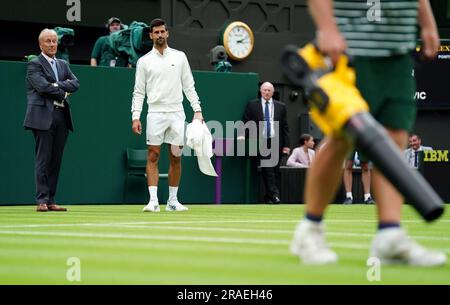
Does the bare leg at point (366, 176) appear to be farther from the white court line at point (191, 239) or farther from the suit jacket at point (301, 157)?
the white court line at point (191, 239)

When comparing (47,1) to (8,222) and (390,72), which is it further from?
(390,72)

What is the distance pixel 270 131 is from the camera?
2019 centimetres

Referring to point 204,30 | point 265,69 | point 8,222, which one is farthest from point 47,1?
point 8,222

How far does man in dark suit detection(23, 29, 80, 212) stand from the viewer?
46.0ft

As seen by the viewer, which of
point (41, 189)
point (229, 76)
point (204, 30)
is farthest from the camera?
point (204, 30)

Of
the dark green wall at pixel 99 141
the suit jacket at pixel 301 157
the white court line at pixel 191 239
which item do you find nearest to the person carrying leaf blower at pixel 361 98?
the white court line at pixel 191 239

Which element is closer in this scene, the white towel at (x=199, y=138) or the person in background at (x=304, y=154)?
the white towel at (x=199, y=138)

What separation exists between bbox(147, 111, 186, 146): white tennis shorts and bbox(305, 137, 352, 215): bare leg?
8.16 m

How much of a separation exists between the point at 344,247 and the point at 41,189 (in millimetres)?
7758

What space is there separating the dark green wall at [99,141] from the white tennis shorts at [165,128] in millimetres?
4158

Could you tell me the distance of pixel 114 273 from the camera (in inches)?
204

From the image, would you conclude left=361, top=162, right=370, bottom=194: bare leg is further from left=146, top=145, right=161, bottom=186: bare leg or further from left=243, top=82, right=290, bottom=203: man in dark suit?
left=146, top=145, right=161, bottom=186: bare leg

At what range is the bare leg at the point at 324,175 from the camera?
5.65 metres

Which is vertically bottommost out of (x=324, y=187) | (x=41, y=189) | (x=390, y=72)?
(x=41, y=189)
